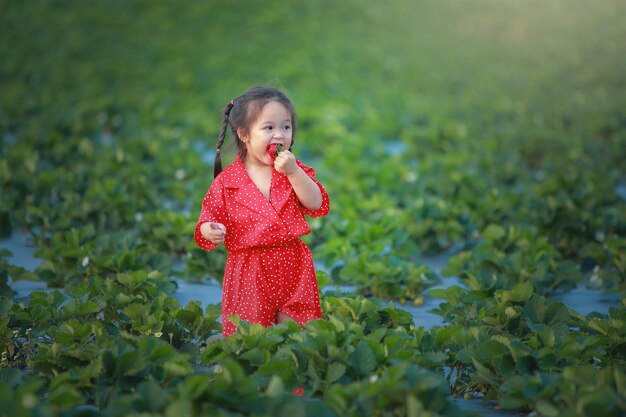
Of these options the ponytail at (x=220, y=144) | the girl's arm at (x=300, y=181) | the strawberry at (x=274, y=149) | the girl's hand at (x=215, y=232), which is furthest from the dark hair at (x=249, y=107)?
the girl's hand at (x=215, y=232)

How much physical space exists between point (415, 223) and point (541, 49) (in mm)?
12907

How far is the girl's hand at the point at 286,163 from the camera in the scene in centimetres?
392

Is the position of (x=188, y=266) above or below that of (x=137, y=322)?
above

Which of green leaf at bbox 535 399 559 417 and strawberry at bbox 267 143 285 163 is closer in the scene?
green leaf at bbox 535 399 559 417

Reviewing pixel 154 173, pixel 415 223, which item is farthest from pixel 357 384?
pixel 154 173

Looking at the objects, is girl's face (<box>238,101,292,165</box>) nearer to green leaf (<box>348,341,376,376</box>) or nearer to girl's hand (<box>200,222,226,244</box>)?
girl's hand (<box>200,222,226,244</box>)

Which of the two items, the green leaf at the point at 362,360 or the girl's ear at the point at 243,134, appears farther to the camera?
the girl's ear at the point at 243,134

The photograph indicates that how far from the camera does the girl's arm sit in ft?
12.9

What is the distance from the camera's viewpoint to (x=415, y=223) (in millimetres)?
6992

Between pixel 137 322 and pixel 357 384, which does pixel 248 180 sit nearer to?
pixel 137 322

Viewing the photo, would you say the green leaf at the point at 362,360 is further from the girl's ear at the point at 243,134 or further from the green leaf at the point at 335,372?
the girl's ear at the point at 243,134

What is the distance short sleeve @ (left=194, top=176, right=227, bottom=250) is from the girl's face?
0.20 meters

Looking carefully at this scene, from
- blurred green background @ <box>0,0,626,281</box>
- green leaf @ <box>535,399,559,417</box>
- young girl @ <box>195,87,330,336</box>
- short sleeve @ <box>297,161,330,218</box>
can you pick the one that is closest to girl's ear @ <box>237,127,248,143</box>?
young girl @ <box>195,87,330,336</box>

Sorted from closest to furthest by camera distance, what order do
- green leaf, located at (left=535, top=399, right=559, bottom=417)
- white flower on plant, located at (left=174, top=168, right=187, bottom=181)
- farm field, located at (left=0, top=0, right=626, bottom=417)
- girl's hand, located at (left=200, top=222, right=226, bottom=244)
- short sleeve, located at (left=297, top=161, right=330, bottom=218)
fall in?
green leaf, located at (left=535, top=399, right=559, bottom=417) < farm field, located at (left=0, top=0, right=626, bottom=417) < girl's hand, located at (left=200, top=222, right=226, bottom=244) < short sleeve, located at (left=297, top=161, right=330, bottom=218) < white flower on plant, located at (left=174, top=168, right=187, bottom=181)
